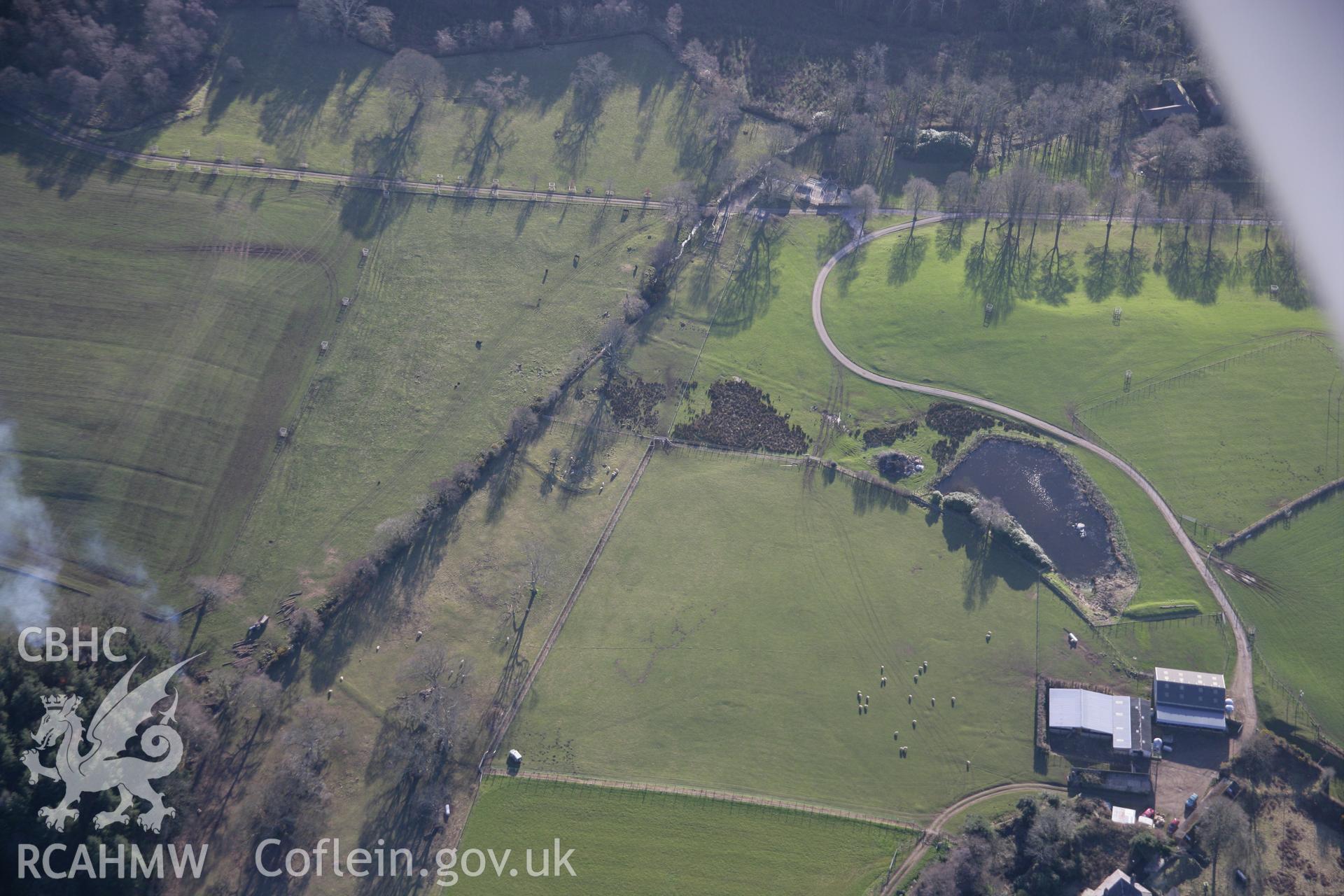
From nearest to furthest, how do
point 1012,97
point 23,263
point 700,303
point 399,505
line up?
point 399,505 → point 23,263 → point 700,303 → point 1012,97

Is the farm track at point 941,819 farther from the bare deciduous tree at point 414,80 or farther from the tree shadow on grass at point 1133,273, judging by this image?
the bare deciduous tree at point 414,80

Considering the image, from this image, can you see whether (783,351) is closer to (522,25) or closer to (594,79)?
(594,79)

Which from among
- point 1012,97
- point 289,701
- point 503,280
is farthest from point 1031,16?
point 289,701

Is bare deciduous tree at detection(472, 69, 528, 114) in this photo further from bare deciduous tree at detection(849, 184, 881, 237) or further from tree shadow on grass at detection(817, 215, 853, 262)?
bare deciduous tree at detection(849, 184, 881, 237)

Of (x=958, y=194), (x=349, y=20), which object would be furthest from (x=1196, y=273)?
(x=349, y=20)

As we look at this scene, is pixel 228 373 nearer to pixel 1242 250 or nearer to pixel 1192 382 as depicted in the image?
pixel 1192 382
